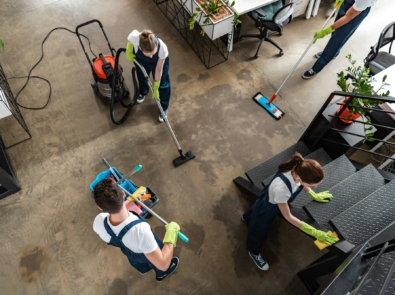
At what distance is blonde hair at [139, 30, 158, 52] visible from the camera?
2.56 metres

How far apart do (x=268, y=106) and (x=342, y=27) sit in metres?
1.19

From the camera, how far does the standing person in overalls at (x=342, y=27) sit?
121 inches

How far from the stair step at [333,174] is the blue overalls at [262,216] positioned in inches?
13.7

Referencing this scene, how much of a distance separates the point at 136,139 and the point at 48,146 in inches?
39.2

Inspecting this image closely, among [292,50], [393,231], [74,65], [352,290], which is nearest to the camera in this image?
[352,290]

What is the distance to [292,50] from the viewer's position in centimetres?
426

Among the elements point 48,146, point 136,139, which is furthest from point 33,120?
point 136,139

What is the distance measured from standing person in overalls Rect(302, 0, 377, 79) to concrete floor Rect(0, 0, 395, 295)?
256 millimetres

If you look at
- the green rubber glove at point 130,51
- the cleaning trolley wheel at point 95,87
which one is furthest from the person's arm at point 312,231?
the cleaning trolley wheel at point 95,87

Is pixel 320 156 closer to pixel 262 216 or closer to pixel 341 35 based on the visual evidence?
pixel 262 216

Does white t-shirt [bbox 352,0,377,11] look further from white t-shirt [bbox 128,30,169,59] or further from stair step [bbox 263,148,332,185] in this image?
white t-shirt [bbox 128,30,169,59]

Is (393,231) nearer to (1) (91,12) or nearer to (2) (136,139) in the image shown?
(2) (136,139)

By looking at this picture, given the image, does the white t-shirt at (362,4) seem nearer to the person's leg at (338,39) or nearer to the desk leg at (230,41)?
the person's leg at (338,39)

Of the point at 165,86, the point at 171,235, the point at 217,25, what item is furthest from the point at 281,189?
the point at 217,25
